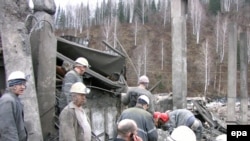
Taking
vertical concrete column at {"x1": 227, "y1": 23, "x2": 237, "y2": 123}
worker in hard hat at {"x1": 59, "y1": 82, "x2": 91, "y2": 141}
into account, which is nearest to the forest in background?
vertical concrete column at {"x1": 227, "y1": 23, "x2": 237, "y2": 123}

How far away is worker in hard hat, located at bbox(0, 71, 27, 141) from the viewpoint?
4.36 metres

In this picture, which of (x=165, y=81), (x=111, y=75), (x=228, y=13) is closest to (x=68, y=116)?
(x=111, y=75)

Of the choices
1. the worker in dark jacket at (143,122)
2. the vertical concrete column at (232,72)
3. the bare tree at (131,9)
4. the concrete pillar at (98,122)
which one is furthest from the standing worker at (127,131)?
the bare tree at (131,9)

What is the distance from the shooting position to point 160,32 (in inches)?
2729

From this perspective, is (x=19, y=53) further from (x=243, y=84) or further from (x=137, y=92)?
Answer: (x=243, y=84)

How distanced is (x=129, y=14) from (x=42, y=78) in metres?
74.2

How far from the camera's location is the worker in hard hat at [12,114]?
14.3 ft

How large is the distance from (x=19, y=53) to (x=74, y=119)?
1756mm

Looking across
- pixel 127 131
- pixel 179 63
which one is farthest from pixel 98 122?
pixel 179 63

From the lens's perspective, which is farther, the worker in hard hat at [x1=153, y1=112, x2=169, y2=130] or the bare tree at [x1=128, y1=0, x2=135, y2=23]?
the bare tree at [x1=128, y1=0, x2=135, y2=23]

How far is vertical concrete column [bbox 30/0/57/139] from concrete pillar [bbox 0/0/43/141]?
21.9 inches

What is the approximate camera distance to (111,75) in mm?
9211

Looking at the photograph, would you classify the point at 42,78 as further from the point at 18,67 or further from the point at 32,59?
the point at 18,67

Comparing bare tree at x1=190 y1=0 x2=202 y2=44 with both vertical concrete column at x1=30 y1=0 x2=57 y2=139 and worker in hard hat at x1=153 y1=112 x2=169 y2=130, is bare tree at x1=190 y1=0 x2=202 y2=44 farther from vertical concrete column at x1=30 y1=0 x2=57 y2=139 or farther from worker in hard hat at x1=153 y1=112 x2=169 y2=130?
vertical concrete column at x1=30 y1=0 x2=57 y2=139
